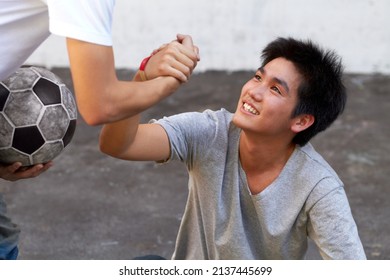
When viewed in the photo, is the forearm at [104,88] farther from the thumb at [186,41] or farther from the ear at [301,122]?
the ear at [301,122]

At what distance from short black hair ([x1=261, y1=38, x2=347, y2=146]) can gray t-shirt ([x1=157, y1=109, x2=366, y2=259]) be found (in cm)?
13

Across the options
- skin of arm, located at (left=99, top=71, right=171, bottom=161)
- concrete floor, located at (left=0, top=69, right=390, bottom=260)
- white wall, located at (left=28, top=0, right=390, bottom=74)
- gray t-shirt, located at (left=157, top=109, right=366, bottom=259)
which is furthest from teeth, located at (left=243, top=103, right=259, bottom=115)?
white wall, located at (left=28, top=0, right=390, bottom=74)

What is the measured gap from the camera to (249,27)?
22.2 feet

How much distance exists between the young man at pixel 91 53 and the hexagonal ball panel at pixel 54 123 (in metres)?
0.26

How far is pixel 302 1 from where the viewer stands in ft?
22.0

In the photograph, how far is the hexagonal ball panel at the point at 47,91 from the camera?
2805 millimetres

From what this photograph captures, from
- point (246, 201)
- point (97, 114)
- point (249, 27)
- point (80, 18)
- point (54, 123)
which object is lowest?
point (249, 27)

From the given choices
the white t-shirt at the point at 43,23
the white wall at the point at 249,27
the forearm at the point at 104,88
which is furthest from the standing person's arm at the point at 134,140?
the white wall at the point at 249,27

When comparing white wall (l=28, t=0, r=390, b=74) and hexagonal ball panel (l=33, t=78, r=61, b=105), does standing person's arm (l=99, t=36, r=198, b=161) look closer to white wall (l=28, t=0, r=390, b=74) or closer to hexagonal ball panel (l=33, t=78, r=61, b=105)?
hexagonal ball panel (l=33, t=78, r=61, b=105)

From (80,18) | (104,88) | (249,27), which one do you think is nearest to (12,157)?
(104,88)

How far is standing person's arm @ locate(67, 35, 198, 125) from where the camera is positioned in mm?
2217

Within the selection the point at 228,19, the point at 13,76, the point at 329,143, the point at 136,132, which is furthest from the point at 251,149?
the point at 228,19

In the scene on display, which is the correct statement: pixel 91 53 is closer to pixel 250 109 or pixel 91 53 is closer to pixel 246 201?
pixel 250 109

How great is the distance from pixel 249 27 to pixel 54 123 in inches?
164
